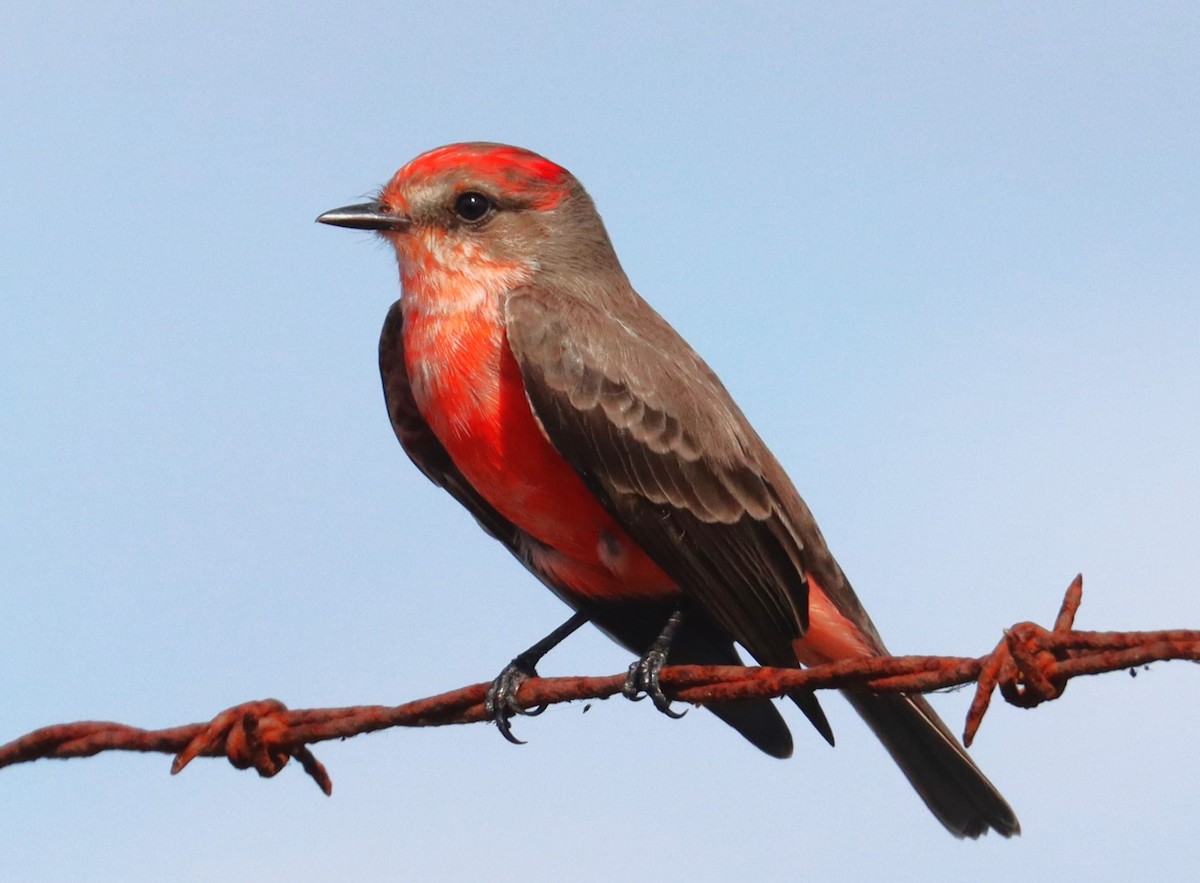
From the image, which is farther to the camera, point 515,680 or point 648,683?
point 515,680

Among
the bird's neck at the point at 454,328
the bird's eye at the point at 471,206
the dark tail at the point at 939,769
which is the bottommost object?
the dark tail at the point at 939,769

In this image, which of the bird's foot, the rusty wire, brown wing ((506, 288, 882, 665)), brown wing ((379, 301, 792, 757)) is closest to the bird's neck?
brown wing ((506, 288, 882, 665))

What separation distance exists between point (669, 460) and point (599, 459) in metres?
0.32

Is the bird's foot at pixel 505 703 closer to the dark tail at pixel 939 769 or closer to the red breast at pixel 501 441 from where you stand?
the red breast at pixel 501 441

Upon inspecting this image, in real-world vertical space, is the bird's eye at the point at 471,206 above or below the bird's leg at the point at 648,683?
above

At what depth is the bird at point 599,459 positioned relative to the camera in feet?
20.7

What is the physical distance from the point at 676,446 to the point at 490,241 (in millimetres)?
1362

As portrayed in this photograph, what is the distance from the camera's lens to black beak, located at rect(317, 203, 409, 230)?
7195mm

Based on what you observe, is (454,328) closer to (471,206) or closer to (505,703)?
(471,206)

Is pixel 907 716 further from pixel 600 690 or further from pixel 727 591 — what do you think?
pixel 600 690

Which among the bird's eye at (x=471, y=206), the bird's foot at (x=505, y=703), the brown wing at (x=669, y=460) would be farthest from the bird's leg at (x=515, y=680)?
the bird's eye at (x=471, y=206)

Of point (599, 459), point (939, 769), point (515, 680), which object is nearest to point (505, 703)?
point (515, 680)

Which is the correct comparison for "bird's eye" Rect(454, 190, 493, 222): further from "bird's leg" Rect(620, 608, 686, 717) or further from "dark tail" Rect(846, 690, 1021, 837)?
"dark tail" Rect(846, 690, 1021, 837)

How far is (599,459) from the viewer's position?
6281 millimetres
